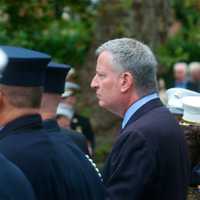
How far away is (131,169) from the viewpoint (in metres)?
4.70

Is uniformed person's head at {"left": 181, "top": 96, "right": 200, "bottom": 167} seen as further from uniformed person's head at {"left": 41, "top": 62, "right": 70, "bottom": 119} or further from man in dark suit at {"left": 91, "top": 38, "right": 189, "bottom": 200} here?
uniformed person's head at {"left": 41, "top": 62, "right": 70, "bottom": 119}

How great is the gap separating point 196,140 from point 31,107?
1.49 metres

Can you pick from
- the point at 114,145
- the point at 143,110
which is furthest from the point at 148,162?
the point at 143,110

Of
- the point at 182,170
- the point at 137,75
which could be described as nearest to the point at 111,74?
the point at 137,75

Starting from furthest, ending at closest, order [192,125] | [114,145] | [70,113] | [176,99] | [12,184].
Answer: [70,113] < [176,99] < [192,125] < [114,145] < [12,184]

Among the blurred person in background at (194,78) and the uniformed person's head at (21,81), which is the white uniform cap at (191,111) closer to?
the uniformed person's head at (21,81)

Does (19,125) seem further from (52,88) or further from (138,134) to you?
(52,88)

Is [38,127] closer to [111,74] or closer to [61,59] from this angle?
[111,74]

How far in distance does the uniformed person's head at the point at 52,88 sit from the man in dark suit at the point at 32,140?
90 cm

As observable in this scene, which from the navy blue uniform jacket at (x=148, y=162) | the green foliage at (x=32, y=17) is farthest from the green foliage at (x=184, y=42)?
the navy blue uniform jacket at (x=148, y=162)

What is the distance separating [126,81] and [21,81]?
0.78 m

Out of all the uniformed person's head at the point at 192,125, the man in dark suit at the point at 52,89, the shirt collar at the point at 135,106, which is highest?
the shirt collar at the point at 135,106

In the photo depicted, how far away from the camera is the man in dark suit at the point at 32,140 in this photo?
4.18 metres

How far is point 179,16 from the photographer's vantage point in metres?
32.0
